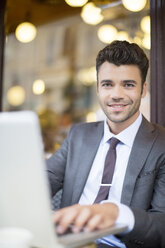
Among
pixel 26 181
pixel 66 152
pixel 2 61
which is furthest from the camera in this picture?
pixel 2 61

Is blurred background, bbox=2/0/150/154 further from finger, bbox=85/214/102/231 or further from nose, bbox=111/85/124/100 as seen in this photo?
finger, bbox=85/214/102/231

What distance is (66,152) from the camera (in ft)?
6.61

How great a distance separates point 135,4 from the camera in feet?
9.46

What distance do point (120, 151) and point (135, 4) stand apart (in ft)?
5.23

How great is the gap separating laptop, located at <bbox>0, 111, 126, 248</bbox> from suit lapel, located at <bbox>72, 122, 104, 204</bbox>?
0.87 m

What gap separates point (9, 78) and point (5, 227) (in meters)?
8.93

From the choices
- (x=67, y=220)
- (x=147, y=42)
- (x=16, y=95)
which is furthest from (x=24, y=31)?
(x=16, y=95)

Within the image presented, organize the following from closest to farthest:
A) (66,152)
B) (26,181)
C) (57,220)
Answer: (26,181) → (57,220) → (66,152)

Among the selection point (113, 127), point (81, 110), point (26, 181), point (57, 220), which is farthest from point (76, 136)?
point (81, 110)

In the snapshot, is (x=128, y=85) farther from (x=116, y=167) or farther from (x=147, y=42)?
(x=147, y=42)

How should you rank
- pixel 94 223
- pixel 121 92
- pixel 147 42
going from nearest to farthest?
pixel 94 223
pixel 121 92
pixel 147 42

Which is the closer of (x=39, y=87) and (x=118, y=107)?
(x=118, y=107)

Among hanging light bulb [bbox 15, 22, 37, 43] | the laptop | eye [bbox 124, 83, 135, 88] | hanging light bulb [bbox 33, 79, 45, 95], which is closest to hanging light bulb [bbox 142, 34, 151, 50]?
eye [bbox 124, 83, 135, 88]

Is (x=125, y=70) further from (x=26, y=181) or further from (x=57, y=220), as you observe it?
(x=26, y=181)
